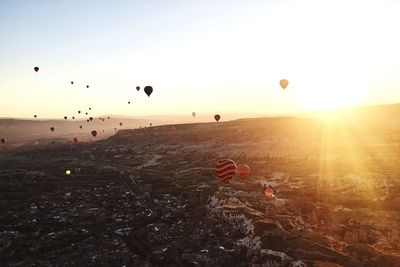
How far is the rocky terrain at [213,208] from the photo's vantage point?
15.1 metres

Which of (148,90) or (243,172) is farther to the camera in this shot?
(148,90)

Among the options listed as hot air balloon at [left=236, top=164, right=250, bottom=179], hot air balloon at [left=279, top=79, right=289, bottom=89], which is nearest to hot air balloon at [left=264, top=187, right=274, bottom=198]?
hot air balloon at [left=236, top=164, right=250, bottom=179]

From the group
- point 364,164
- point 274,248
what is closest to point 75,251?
point 274,248

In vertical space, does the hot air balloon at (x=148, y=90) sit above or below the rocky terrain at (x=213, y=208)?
above

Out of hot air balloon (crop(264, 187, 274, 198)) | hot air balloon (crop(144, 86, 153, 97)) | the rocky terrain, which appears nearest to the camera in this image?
the rocky terrain

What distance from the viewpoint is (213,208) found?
71.2 ft

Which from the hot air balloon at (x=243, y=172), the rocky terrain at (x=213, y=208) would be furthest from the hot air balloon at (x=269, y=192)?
the hot air balloon at (x=243, y=172)

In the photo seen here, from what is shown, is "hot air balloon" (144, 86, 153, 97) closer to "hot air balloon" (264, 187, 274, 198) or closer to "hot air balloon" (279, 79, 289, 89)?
"hot air balloon" (279, 79, 289, 89)

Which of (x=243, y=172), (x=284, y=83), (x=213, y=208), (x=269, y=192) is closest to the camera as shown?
(x=213, y=208)

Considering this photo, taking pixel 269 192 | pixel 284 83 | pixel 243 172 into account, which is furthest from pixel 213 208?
pixel 284 83

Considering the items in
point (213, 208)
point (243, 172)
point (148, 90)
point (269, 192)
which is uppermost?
point (148, 90)

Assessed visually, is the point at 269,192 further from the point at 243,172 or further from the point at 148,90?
the point at 148,90

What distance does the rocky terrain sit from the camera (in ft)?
49.5

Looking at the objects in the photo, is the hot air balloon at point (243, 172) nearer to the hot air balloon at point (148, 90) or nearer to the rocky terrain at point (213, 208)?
the rocky terrain at point (213, 208)
